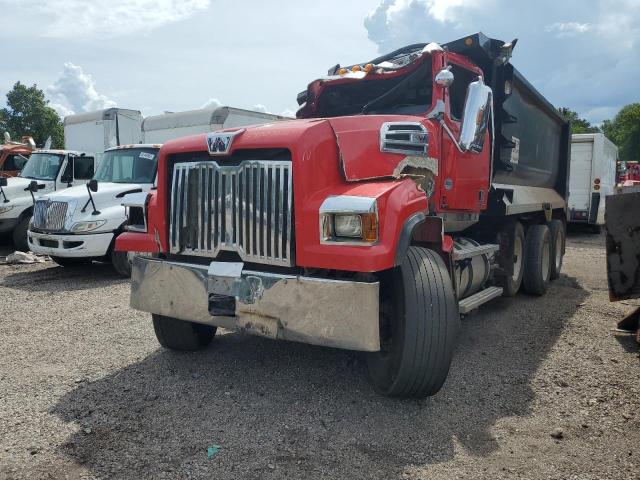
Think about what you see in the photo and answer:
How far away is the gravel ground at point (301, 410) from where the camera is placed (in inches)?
120

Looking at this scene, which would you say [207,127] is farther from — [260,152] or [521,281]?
[260,152]

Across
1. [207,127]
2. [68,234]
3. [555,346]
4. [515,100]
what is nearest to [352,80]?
[515,100]

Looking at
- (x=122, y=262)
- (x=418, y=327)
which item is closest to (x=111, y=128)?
(x=122, y=262)

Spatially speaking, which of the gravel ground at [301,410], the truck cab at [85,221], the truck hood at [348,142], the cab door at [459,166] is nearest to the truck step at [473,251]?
the cab door at [459,166]

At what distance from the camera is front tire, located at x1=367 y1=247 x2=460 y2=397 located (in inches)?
138

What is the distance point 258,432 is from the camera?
3.39m

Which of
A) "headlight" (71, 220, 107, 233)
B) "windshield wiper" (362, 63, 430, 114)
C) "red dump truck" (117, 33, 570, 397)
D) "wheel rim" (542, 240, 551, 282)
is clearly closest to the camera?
"red dump truck" (117, 33, 570, 397)

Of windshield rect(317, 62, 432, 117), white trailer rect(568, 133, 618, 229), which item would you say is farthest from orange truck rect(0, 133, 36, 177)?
white trailer rect(568, 133, 618, 229)

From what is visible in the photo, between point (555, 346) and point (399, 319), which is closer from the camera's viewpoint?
point (399, 319)

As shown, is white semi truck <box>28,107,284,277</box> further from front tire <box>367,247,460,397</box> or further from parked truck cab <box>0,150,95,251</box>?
front tire <box>367,247,460,397</box>

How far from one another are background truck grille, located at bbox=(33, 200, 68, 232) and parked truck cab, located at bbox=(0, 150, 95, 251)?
2193mm

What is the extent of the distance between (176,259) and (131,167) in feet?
19.7

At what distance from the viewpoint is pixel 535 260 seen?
24.8 feet

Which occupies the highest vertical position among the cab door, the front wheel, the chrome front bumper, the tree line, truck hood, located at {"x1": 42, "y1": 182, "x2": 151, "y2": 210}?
the tree line
